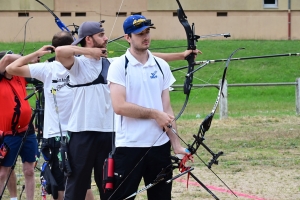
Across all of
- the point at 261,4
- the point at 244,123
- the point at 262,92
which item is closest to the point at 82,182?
the point at 244,123

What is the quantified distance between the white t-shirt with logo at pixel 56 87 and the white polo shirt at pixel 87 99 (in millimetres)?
579

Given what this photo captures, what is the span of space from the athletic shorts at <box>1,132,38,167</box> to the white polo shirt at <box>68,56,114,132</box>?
1.92 meters

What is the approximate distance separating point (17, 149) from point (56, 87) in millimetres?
1486

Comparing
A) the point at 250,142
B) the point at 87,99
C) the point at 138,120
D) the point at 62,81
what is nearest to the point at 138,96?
the point at 138,120

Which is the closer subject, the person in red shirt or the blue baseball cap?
the blue baseball cap

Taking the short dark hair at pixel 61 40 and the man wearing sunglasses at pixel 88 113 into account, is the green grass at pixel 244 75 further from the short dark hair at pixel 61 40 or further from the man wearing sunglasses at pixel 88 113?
the man wearing sunglasses at pixel 88 113

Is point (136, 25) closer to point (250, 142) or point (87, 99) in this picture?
point (87, 99)

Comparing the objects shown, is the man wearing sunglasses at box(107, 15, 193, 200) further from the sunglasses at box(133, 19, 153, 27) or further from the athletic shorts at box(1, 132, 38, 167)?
the athletic shorts at box(1, 132, 38, 167)

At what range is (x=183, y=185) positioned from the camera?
9352 mm

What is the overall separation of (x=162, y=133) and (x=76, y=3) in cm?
3099

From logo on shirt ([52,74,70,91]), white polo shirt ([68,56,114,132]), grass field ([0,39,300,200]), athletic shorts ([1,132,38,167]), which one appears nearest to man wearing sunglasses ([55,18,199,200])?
white polo shirt ([68,56,114,132])

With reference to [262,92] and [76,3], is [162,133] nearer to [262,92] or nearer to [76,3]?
[262,92]

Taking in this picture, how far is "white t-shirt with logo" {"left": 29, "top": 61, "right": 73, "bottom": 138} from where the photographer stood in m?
6.84

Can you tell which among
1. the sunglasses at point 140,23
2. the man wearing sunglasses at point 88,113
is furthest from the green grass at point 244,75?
the sunglasses at point 140,23
